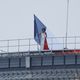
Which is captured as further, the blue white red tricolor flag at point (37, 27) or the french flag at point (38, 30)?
the blue white red tricolor flag at point (37, 27)

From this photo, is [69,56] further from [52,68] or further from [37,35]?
[37,35]

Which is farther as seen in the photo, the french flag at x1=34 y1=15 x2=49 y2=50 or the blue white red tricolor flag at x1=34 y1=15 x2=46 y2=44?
the blue white red tricolor flag at x1=34 y1=15 x2=46 y2=44

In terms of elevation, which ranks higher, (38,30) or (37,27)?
(37,27)

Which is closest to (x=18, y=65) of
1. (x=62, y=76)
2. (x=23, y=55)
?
(x=23, y=55)

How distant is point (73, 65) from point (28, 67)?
283 centimetres

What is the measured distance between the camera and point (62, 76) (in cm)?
3083

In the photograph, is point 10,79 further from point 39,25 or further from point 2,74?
point 39,25

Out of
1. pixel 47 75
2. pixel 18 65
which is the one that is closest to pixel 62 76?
pixel 47 75

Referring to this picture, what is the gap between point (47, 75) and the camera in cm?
3098

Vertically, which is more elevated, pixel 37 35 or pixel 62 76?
pixel 37 35

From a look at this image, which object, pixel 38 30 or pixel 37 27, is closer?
pixel 38 30

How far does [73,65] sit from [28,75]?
3.26 metres

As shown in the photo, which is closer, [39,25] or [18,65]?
[18,65]

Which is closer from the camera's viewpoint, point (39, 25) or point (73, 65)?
point (73, 65)
